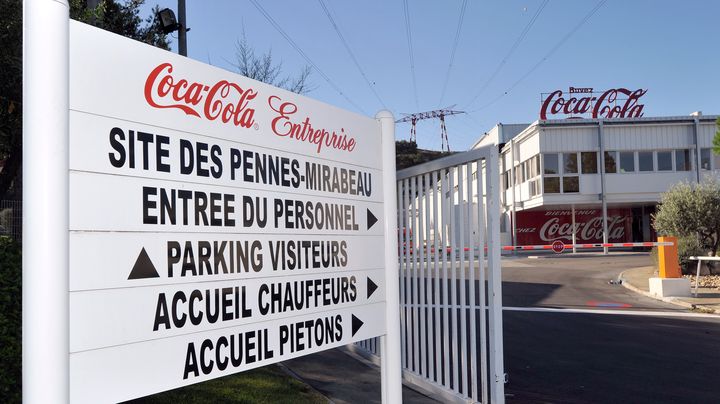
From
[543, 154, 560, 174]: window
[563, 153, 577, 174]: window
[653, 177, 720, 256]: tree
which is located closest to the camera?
[653, 177, 720, 256]: tree

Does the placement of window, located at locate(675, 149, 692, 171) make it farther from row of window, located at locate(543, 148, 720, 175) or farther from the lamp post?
the lamp post

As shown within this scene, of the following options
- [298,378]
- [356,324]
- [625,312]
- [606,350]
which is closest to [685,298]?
[625,312]

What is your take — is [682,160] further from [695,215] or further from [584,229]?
[695,215]

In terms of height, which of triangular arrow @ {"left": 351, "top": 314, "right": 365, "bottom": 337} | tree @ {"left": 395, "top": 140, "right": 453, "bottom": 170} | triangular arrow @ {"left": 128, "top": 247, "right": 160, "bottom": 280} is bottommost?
triangular arrow @ {"left": 351, "top": 314, "right": 365, "bottom": 337}

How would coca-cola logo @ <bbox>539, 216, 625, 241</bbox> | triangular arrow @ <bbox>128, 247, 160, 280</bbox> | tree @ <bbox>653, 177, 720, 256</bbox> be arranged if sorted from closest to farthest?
triangular arrow @ <bbox>128, 247, 160, 280</bbox> < tree @ <bbox>653, 177, 720, 256</bbox> < coca-cola logo @ <bbox>539, 216, 625, 241</bbox>

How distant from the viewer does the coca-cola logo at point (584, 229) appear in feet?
126

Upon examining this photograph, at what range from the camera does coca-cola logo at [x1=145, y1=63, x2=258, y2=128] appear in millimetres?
2729

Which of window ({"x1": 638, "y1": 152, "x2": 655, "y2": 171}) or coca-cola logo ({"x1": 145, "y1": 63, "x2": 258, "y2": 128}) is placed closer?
coca-cola logo ({"x1": 145, "y1": 63, "x2": 258, "y2": 128})

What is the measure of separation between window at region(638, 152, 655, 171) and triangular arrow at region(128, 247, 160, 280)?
35856 millimetres

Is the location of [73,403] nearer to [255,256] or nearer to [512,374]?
[255,256]

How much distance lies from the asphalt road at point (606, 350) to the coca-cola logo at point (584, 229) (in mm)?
23793

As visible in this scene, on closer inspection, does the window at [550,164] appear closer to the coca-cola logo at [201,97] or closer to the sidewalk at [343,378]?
the sidewalk at [343,378]

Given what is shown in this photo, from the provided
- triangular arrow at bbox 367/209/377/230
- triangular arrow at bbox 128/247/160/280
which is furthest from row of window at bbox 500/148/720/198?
triangular arrow at bbox 128/247/160/280

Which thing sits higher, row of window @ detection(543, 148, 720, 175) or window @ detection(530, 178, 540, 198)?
row of window @ detection(543, 148, 720, 175)
